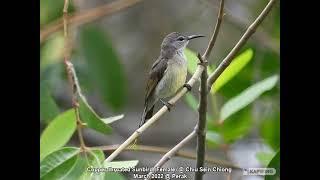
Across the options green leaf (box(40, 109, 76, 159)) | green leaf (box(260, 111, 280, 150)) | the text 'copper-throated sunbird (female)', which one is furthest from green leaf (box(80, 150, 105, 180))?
green leaf (box(260, 111, 280, 150))

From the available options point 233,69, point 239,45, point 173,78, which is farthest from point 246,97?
point 173,78

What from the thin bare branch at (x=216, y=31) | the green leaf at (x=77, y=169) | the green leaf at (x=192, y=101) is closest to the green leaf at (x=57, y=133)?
the green leaf at (x=77, y=169)

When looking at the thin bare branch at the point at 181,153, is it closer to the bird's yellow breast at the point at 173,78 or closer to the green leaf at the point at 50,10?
the bird's yellow breast at the point at 173,78

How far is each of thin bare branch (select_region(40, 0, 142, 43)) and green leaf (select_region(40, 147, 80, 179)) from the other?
50 cm

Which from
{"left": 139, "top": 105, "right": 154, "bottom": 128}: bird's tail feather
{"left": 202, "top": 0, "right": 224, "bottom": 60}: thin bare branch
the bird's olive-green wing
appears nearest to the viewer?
{"left": 202, "top": 0, "right": 224, "bottom": 60}: thin bare branch

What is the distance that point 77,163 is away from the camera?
5.74 feet

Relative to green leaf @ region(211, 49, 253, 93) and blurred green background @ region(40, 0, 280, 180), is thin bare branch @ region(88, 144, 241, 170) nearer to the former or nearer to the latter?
blurred green background @ region(40, 0, 280, 180)

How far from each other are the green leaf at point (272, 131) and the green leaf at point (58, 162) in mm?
501

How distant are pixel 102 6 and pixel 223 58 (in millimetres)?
534

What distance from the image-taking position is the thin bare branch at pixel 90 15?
2.19 metres

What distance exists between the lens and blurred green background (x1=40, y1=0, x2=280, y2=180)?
1.88 meters
